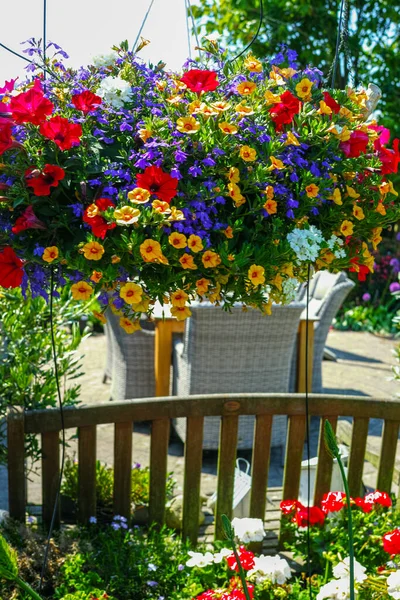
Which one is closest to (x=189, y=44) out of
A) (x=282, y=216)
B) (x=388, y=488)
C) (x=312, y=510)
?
(x=282, y=216)

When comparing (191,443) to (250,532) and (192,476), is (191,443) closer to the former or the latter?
(192,476)

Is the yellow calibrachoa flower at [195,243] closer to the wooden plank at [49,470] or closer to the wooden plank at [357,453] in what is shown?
the wooden plank at [49,470]

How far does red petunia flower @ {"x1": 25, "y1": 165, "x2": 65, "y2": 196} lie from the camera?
124cm

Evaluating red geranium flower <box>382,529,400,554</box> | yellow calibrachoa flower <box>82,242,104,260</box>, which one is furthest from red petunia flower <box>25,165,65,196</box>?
red geranium flower <box>382,529,400,554</box>

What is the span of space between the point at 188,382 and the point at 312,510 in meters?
1.48

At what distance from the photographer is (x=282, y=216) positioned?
1402 millimetres

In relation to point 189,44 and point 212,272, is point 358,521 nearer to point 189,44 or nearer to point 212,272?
point 212,272

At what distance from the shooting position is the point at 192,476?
265cm

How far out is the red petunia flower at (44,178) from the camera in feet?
4.06

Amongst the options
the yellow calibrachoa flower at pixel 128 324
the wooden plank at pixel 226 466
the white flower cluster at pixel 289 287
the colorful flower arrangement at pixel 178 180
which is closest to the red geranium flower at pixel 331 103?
the colorful flower arrangement at pixel 178 180

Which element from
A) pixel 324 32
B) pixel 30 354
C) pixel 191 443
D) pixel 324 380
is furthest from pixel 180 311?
pixel 324 32

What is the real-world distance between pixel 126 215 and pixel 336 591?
1.42 metres

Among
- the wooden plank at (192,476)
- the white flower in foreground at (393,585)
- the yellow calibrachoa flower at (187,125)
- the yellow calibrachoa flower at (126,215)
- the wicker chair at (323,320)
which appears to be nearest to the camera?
the yellow calibrachoa flower at (126,215)

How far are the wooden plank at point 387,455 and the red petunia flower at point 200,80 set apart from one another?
1820mm
